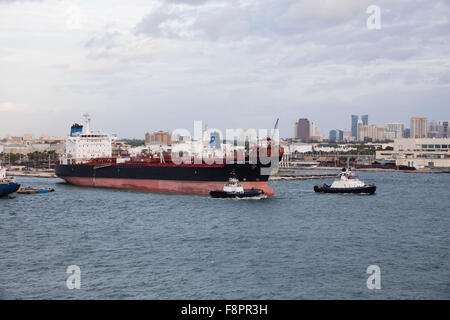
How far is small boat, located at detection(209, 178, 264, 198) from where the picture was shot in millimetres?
34750

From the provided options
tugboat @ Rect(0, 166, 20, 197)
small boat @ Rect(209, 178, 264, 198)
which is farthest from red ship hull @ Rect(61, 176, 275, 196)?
tugboat @ Rect(0, 166, 20, 197)

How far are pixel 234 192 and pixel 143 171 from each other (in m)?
10.8

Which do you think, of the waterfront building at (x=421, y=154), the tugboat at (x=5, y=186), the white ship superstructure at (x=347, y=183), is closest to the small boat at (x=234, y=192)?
the white ship superstructure at (x=347, y=183)

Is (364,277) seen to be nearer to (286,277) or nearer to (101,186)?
(286,277)

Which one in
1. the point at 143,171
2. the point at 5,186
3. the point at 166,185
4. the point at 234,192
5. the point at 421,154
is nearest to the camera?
the point at 234,192

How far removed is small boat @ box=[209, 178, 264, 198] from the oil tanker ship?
1.06 m

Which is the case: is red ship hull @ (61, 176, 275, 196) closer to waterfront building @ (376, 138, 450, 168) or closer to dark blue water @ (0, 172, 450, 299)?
dark blue water @ (0, 172, 450, 299)

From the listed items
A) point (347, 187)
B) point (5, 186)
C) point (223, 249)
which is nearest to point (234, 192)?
point (347, 187)

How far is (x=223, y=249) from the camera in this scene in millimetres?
19969

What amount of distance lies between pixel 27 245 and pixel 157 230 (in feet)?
19.7

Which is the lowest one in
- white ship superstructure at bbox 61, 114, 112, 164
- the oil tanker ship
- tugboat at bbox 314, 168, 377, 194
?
tugboat at bbox 314, 168, 377, 194

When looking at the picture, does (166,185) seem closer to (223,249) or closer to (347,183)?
(347,183)
